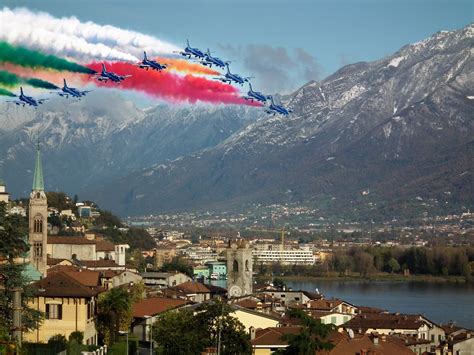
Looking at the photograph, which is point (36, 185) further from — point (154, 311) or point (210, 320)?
point (210, 320)

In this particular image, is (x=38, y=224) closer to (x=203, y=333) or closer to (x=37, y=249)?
(x=37, y=249)

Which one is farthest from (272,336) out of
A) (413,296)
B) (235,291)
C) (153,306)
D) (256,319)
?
(413,296)

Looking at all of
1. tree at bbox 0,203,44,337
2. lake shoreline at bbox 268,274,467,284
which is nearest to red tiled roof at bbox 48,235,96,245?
tree at bbox 0,203,44,337

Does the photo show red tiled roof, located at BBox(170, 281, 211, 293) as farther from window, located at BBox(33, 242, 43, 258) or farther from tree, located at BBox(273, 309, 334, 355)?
tree, located at BBox(273, 309, 334, 355)

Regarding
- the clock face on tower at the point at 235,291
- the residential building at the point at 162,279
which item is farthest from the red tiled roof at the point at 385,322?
the residential building at the point at 162,279

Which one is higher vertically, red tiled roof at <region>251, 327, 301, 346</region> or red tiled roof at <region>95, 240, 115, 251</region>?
red tiled roof at <region>95, 240, 115, 251</region>
